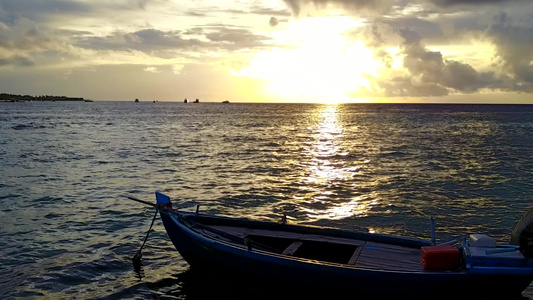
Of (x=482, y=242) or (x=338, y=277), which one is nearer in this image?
(x=338, y=277)

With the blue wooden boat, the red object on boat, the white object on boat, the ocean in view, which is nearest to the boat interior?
the blue wooden boat

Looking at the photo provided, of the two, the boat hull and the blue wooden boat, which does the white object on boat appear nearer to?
the blue wooden boat

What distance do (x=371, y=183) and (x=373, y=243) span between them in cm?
1523

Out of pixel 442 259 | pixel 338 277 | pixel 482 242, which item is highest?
pixel 482 242

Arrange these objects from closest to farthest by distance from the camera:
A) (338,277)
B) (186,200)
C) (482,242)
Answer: (338,277)
(482,242)
(186,200)

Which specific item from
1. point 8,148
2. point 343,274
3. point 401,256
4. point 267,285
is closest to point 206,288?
point 267,285

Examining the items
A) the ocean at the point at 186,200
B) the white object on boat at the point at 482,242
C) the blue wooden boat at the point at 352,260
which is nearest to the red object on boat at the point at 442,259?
the blue wooden boat at the point at 352,260

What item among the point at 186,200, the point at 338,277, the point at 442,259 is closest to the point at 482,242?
the point at 442,259

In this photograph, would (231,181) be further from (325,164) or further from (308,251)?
(308,251)

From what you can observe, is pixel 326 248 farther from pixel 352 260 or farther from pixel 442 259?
pixel 442 259

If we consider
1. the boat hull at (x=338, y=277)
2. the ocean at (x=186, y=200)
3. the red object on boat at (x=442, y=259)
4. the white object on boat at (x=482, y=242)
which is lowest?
the ocean at (x=186, y=200)

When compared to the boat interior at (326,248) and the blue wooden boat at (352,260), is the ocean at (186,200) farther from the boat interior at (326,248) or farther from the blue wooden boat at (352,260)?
the boat interior at (326,248)

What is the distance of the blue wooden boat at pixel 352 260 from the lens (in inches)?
372

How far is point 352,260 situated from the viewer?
10.5 metres
